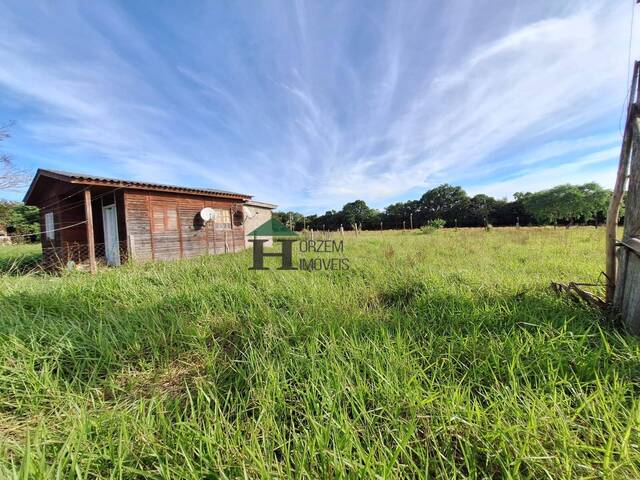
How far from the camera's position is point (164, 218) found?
817cm

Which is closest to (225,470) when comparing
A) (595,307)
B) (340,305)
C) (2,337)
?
(340,305)

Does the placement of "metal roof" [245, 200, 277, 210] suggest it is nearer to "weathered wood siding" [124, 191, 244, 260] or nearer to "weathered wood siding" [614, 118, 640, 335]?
"weathered wood siding" [124, 191, 244, 260]

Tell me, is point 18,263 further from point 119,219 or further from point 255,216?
point 255,216

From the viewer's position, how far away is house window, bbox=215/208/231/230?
32.9ft

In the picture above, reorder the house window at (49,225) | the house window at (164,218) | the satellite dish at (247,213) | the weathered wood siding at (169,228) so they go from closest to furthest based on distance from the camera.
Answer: the weathered wood siding at (169,228)
the house window at (164,218)
the house window at (49,225)
the satellite dish at (247,213)

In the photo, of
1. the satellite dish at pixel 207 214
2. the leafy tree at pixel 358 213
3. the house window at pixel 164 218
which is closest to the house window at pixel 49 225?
the house window at pixel 164 218

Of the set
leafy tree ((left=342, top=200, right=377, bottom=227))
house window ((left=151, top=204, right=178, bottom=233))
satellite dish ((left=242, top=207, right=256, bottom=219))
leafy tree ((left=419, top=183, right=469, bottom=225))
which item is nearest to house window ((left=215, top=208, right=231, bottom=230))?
satellite dish ((left=242, top=207, right=256, bottom=219))

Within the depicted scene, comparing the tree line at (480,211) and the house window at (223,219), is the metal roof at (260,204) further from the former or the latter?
the tree line at (480,211)

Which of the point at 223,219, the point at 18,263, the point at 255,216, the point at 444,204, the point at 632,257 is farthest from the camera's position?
the point at 444,204

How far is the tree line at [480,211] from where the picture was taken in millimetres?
36062

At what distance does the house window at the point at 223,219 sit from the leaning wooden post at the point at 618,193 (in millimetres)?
10702

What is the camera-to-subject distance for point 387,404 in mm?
1297

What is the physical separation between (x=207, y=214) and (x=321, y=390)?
359 inches

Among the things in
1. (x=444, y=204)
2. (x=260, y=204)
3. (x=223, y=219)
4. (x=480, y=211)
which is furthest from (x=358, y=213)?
(x=223, y=219)
